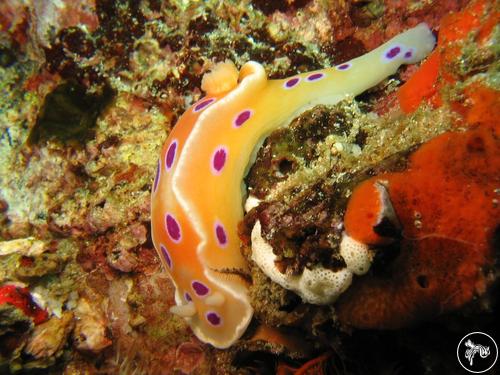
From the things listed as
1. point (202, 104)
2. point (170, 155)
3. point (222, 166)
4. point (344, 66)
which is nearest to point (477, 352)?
point (222, 166)

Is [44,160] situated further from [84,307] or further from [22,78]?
[84,307]

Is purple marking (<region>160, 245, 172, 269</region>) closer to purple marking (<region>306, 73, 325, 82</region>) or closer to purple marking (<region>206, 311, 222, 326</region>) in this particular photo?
purple marking (<region>206, 311, 222, 326</region>)

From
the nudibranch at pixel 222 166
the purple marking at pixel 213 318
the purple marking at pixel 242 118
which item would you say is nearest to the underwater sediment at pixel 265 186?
the purple marking at pixel 242 118

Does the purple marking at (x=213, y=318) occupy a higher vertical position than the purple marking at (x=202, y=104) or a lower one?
lower

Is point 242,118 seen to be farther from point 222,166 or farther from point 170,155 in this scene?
point 170,155

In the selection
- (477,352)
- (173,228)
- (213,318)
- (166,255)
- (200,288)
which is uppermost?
(173,228)

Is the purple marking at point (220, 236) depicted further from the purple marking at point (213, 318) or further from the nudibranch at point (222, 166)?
the purple marking at point (213, 318)

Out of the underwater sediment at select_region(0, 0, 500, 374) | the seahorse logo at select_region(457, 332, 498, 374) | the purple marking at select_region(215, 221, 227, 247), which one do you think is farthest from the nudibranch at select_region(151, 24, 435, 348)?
the seahorse logo at select_region(457, 332, 498, 374)
